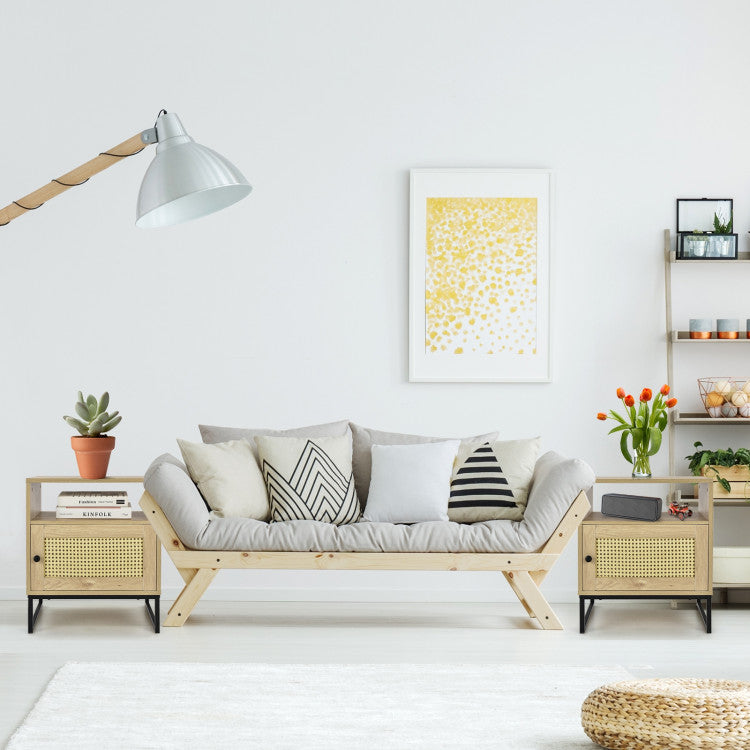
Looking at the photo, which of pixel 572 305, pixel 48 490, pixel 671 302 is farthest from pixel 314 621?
pixel 671 302

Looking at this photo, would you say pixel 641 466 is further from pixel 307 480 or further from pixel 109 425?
pixel 109 425

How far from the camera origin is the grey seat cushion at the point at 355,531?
434 cm

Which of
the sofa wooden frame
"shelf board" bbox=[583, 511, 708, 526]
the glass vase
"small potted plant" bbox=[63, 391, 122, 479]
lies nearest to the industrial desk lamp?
the sofa wooden frame

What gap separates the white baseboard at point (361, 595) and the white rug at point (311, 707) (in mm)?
1465

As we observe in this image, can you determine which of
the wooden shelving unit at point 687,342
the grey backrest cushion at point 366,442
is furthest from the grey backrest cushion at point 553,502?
the wooden shelving unit at point 687,342

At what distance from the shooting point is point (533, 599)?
175 inches

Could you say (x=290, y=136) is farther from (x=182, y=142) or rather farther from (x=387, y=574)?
(x=182, y=142)

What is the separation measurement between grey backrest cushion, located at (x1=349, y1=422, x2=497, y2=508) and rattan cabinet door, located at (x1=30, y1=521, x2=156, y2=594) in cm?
96

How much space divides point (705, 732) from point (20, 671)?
2349 mm

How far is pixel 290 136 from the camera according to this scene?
211 inches

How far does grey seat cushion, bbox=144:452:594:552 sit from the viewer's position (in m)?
4.34

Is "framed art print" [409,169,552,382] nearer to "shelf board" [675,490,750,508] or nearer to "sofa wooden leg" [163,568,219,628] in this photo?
"shelf board" [675,490,750,508]

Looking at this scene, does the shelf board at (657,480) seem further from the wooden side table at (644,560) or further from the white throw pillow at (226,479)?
the white throw pillow at (226,479)

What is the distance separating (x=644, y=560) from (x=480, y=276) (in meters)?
1.63
